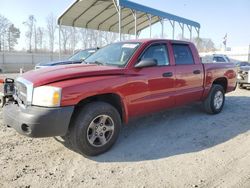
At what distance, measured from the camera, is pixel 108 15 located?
1959cm

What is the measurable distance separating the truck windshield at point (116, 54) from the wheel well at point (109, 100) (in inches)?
23.8

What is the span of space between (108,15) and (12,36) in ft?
188

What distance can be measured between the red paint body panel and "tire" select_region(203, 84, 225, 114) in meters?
0.21

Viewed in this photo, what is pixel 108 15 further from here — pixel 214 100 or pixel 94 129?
pixel 94 129

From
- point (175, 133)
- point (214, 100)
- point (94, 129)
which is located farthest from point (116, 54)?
point (214, 100)

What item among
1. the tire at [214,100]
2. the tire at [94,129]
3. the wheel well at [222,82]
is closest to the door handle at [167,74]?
the tire at [94,129]

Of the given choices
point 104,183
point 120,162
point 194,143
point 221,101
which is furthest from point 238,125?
point 104,183

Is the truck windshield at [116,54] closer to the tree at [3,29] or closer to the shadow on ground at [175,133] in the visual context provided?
the shadow on ground at [175,133]

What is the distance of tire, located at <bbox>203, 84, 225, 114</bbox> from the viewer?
6.61 metres

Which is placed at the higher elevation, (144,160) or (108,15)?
(108,15)

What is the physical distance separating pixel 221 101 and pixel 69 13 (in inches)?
555

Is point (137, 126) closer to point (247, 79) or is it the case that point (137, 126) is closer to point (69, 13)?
point (247, 79)

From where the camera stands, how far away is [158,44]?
17.2ft

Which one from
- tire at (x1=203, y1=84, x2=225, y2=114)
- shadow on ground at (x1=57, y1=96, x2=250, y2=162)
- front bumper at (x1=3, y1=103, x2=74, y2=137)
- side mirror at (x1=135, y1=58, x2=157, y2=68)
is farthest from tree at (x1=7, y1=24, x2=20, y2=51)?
front bumper at (x1=3, y1=103, x2=74, y2=137)
